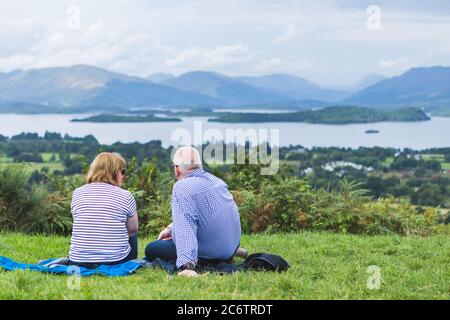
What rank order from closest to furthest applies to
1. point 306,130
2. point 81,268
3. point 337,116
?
point 81,268 < point 306,130 < point 337,116

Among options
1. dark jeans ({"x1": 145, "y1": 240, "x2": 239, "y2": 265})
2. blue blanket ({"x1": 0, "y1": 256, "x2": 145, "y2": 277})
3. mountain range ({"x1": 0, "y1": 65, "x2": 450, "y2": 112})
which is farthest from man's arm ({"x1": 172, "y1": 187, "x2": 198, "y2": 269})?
mountain range ({"x1": 0, "y1": 65, "x2": 450, "y2": 112})

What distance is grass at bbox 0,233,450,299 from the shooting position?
5543mm

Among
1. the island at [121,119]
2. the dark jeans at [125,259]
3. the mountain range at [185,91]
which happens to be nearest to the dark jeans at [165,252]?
the dark jeans at [125,259]

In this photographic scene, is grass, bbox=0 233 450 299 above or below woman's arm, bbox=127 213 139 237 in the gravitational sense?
below

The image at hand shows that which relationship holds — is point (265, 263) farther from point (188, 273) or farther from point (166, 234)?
point (166, 234)

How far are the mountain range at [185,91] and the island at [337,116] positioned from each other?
18842mm

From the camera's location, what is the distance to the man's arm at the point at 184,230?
22.3ft

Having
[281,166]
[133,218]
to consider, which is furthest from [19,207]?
[281,166]

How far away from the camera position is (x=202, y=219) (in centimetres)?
717

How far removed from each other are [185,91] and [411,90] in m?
55.7

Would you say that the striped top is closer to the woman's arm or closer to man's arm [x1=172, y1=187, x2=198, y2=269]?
the woman's arm

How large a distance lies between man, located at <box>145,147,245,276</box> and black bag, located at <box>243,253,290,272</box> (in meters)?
0.45

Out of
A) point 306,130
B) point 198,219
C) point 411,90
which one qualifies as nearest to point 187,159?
point 198,219
